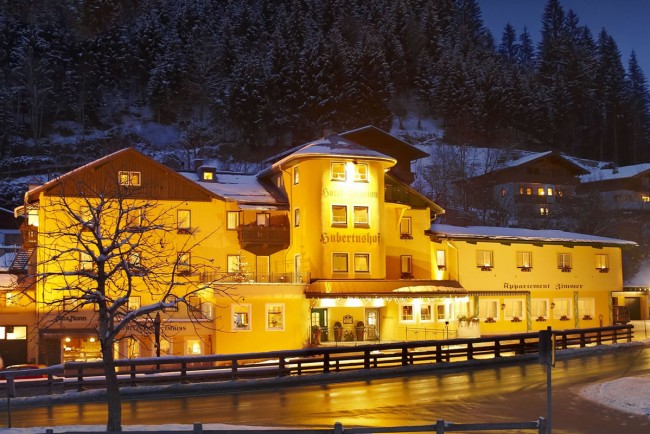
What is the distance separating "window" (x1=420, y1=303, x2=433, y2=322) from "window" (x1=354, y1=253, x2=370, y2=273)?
426 centimetres

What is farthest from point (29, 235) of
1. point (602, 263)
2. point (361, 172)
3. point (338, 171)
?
point (602, 263)

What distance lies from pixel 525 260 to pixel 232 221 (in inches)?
849

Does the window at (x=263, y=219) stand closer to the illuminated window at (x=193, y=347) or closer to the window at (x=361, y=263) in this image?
the window at (x=361, y=263)

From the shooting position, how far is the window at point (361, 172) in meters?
53.5

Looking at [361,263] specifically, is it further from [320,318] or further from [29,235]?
[29,235]

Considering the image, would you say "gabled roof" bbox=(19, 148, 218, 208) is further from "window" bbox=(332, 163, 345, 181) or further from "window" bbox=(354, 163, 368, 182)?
"window" bbox=(354, 163, 368, 182)

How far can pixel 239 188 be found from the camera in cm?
5650

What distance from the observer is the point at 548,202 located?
98.6 meters

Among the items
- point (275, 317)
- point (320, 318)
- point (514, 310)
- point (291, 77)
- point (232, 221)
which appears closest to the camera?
point (275, 317)

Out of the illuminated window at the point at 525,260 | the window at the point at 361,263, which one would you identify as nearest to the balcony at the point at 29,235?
the window at the point at 361,263

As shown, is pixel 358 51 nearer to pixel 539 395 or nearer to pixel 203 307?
pixel 203 307

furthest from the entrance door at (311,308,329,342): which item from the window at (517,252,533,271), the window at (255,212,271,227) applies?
the window at (517,252,533,271)

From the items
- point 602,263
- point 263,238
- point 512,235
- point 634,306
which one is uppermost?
point 512,235

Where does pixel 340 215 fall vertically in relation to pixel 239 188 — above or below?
below
